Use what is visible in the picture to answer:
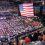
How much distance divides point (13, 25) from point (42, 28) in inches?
14.6

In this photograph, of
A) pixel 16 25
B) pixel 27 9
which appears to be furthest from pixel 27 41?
pixel 27 9

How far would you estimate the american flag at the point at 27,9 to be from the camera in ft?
5.27

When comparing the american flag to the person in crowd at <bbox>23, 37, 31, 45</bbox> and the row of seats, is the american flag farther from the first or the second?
the person in crowd at <bbox>23, 37, 31, 45</bbox>

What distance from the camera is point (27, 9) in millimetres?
1608

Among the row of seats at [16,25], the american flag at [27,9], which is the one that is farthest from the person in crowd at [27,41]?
the american flag at [27,9]

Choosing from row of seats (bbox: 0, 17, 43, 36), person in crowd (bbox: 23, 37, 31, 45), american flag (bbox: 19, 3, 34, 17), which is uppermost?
american flag (bbox: 19, 3, 34, 17)

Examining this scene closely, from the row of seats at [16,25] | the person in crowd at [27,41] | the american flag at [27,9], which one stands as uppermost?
the american flag at [27,9]

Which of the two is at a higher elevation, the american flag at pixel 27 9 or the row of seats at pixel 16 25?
the american flag at pixel 27 9

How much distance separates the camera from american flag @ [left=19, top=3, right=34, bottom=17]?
63.2 inches

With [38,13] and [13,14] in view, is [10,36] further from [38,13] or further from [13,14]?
[38,13]

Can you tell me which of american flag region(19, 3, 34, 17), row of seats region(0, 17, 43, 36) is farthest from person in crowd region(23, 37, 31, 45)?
american flag region(19, 3, 34, 17)

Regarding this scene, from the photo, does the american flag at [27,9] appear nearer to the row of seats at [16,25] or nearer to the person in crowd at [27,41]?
the row of seats at [16,25]

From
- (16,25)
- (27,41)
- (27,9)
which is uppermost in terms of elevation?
(27,9)

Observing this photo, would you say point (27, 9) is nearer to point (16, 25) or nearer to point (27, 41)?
point (16, 25)
